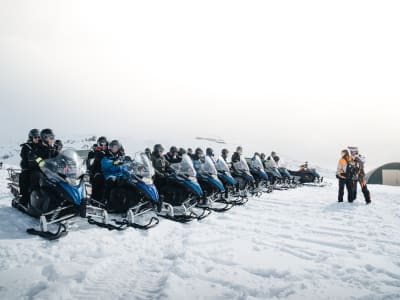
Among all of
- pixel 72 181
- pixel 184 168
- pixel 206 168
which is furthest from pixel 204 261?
pixel 206 168

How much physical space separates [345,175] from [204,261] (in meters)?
7.41

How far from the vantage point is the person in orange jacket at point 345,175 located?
923 cm

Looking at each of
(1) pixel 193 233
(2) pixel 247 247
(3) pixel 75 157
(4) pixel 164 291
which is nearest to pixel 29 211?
(3) pixel 75 157

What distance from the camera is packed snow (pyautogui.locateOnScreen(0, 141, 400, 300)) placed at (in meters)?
2.89

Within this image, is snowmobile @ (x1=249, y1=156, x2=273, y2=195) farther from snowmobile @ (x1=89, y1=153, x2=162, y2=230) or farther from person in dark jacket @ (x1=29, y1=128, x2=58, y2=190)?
person in dark jacket @ (x1=29, y1=128, x2=58, y2=190)

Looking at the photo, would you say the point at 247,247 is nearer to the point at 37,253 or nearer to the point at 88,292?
the point at 88,292

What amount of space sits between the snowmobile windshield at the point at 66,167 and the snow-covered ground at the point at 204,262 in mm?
895

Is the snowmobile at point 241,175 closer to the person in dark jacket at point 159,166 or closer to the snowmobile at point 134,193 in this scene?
the person in dark jacket at point 159,166

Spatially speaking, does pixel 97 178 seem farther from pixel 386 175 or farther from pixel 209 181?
pixel 386 175

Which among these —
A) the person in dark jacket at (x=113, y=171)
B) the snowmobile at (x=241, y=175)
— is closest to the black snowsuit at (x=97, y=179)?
the person in dark jacket at (x=113, y=171)

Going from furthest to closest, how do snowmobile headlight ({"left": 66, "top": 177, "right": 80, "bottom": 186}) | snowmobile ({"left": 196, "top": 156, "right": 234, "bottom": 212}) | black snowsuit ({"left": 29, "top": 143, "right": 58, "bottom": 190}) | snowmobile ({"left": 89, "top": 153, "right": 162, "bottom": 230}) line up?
snowmobile ({"left": 196, "top": 156, "right": 234, "bottom": 212}) < snowmobile ({"left": 89, "top": 153, "right": 162, "bottom": 230}) < black snowsuit ({"left": 29, "top": 143, "right": 58, "bottom": 190}) < snowmobile headlight ({"left": 66, "top": 177, "right": 80, "bottom": 186})

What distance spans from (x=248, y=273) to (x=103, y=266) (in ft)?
5.72

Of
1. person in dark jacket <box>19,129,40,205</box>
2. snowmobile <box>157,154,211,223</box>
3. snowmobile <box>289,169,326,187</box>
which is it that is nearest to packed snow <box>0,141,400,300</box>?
person in dark jacket <box>19,129,40,205</box>

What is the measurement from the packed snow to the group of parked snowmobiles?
0.31 metres
